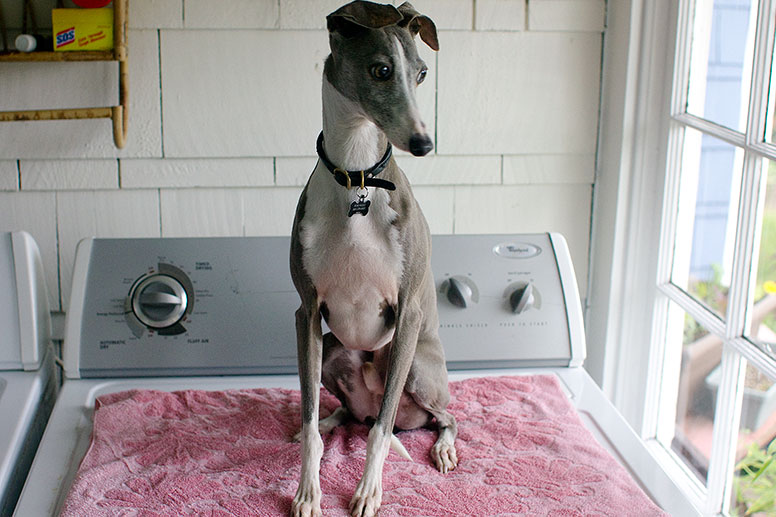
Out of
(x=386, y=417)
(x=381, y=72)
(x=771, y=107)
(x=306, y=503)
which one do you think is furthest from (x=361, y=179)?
(x=771, y=107)

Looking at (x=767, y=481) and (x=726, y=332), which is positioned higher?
(x=726, y=332)

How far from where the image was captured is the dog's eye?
104cm

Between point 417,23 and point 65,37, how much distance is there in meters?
0.86

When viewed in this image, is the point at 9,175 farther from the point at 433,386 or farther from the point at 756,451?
the point at 756,451

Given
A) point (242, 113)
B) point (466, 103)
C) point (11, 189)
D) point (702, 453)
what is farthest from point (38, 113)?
point (702, 453)

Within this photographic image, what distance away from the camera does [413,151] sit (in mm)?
1006

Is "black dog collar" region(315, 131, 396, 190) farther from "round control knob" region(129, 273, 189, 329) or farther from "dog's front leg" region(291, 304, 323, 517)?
"round control knob" region(129, 273, 189, 329)

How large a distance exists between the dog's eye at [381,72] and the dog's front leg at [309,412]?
38cm

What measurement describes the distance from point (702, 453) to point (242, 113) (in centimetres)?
121

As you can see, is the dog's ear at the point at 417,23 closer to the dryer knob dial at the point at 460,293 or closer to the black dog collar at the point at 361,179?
the black dog collar at the point at 361,179

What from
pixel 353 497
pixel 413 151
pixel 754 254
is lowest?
pixel 353 497

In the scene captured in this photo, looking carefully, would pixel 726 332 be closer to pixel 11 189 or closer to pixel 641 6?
pixel 641 6

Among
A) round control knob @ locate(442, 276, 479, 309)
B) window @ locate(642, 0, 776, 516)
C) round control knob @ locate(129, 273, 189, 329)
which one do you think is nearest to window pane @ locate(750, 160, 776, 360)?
window @ locate(642, 0, 776, 516)

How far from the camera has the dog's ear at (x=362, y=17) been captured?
3.41 feet
